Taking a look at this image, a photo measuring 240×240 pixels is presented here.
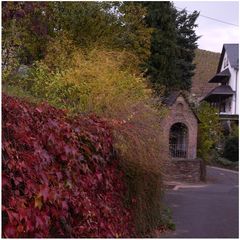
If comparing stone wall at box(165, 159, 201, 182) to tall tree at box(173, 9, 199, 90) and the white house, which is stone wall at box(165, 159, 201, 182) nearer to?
tall tree at box(173, 9, 199, 90)

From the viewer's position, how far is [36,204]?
12.8 ft

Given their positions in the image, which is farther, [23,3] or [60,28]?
[60,28]

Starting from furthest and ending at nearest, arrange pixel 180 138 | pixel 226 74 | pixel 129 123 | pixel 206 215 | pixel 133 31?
1. pixel 226 74
2. pixel 180 138
3. pixel 133 31
4. pixel 206 215
5. pixel 129 123

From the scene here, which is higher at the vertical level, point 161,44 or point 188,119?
point 161,44

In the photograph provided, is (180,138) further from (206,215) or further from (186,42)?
(206,215)

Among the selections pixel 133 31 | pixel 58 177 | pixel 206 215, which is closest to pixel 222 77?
pixel 133 31

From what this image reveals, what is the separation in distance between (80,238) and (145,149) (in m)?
2.59

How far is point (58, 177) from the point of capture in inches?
179

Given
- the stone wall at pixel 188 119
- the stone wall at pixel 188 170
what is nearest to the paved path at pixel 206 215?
the stone wall at pixel 188 170

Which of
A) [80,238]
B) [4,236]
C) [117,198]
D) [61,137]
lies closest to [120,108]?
[117,198]

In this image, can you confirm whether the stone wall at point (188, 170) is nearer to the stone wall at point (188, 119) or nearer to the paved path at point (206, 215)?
the stone wall at point (188, 119)

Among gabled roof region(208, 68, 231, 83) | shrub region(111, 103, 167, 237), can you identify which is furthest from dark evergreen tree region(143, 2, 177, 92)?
shrub region(111, 103, 167, 237)

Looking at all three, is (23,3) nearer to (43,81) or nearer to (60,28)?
(43,81)

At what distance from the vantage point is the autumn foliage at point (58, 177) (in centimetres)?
388
